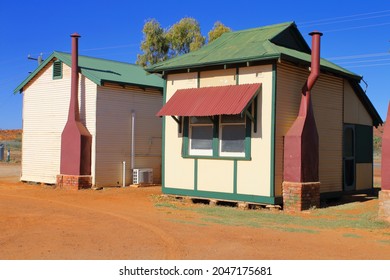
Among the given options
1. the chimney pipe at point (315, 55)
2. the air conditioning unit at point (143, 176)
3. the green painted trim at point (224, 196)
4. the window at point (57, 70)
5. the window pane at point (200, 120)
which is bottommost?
the green painted trim at point (224, 196)

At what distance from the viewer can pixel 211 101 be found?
14945 mm

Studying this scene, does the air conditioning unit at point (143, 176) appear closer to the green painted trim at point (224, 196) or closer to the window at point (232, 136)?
the green painted trim at point (224, 196)

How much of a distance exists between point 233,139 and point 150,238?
6251mm

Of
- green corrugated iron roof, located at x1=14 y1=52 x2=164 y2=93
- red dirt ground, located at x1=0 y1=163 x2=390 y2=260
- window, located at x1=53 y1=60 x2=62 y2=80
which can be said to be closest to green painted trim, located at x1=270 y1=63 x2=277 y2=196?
red dirt ground, located at x1=0 y1=163 x2=390 y2=260

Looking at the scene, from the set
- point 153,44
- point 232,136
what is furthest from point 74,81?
point 153,44

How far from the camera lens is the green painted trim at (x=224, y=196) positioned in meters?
14.2

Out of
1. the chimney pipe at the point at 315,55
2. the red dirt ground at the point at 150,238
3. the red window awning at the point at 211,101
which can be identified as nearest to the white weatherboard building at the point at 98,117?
the red window awning at the point at 211,101

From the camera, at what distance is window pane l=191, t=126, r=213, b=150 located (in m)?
15.5

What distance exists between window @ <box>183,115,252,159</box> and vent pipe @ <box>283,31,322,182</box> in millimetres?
1199

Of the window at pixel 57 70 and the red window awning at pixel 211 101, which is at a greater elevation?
the window at pixel 57 70

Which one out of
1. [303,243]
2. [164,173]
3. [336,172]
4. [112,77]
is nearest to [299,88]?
[336,172]

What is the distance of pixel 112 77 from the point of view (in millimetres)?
20719

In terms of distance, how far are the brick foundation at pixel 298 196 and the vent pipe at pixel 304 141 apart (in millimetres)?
168

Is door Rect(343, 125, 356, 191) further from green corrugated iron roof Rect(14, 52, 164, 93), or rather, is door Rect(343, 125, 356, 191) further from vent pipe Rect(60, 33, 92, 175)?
vent pipe Rect(60, 33, 92, 175)
